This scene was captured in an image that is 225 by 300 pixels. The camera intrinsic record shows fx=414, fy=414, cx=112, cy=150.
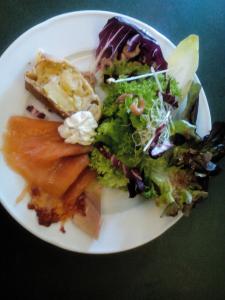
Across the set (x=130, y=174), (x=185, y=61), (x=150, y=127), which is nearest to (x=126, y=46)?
(x=185, y=61)

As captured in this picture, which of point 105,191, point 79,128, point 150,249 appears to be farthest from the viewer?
point 150,249

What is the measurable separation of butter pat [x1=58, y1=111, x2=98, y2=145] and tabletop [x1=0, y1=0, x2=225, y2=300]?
394 mm

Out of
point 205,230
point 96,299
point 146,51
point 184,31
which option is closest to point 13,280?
point 96,299

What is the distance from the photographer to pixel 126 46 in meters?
1.49

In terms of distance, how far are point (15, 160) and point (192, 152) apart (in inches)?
24.0

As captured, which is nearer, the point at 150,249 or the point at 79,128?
the point at 79,128

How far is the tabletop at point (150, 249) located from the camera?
1.56m

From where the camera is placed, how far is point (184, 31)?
1.73m

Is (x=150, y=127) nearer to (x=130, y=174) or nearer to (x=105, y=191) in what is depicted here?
(x=130, y=174)

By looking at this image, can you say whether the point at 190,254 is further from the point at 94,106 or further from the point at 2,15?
the point at 2,15

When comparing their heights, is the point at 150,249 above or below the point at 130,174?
below

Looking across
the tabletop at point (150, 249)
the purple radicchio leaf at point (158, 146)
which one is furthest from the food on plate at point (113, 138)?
the tabletop at point (150, 249)

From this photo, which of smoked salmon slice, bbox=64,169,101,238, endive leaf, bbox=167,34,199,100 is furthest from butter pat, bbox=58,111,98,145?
endive leaf, bbox=167,34,199,100

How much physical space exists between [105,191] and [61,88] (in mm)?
402
